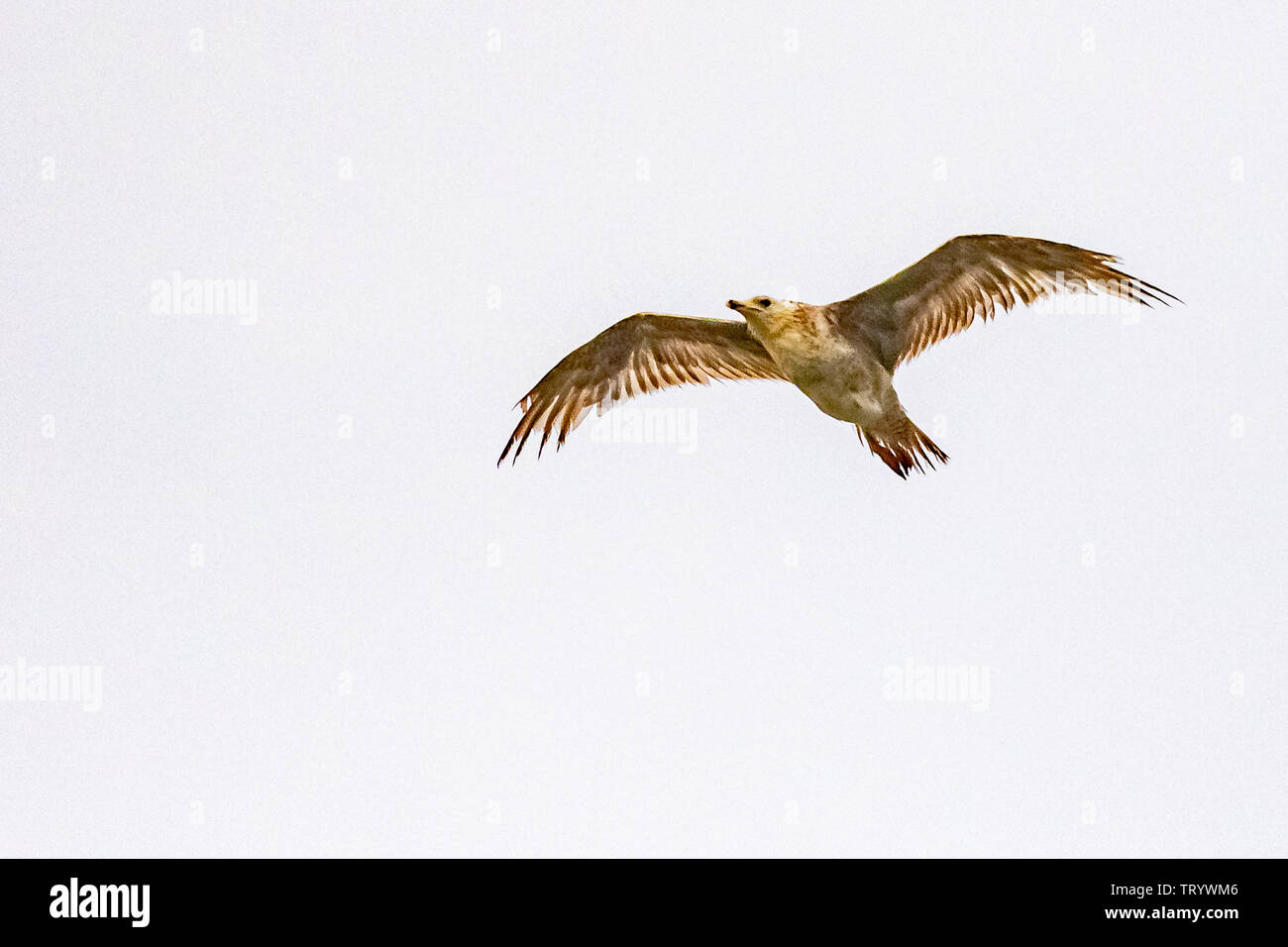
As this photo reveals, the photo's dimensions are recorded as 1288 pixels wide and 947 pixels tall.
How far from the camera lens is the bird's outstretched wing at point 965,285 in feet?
45.9

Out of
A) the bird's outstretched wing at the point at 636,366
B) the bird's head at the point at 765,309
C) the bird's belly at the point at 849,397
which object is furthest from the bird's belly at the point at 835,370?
the bird's outstretched wing at the point at 636,366

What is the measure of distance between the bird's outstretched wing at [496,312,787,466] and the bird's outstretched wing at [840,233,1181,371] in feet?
4.51

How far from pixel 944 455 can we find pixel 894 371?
96 centimetres

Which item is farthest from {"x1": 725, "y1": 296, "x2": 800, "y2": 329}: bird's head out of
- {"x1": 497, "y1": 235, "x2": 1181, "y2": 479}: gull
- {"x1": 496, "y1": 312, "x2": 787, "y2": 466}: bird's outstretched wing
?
{"x1": 496, "y1": 312, "x2": 787, "y2": 466}: bird's outstretched wing

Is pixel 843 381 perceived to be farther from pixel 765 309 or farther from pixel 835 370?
pixel 765 309

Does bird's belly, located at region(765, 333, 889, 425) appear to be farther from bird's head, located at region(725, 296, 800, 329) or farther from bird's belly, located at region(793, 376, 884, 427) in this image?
bird's head, located at region(725, 296, 800, 329)

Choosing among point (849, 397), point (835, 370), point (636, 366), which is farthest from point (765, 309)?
point (636, 366)

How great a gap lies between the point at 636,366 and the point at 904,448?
3226 mm

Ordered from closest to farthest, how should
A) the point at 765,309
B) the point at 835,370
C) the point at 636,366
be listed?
the point at 765,309 < the point at 835,370 < the point at 636,366

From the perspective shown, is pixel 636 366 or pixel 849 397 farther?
pixel 636 366

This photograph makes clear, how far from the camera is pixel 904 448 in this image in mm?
14680

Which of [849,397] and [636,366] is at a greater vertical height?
[636,366]
